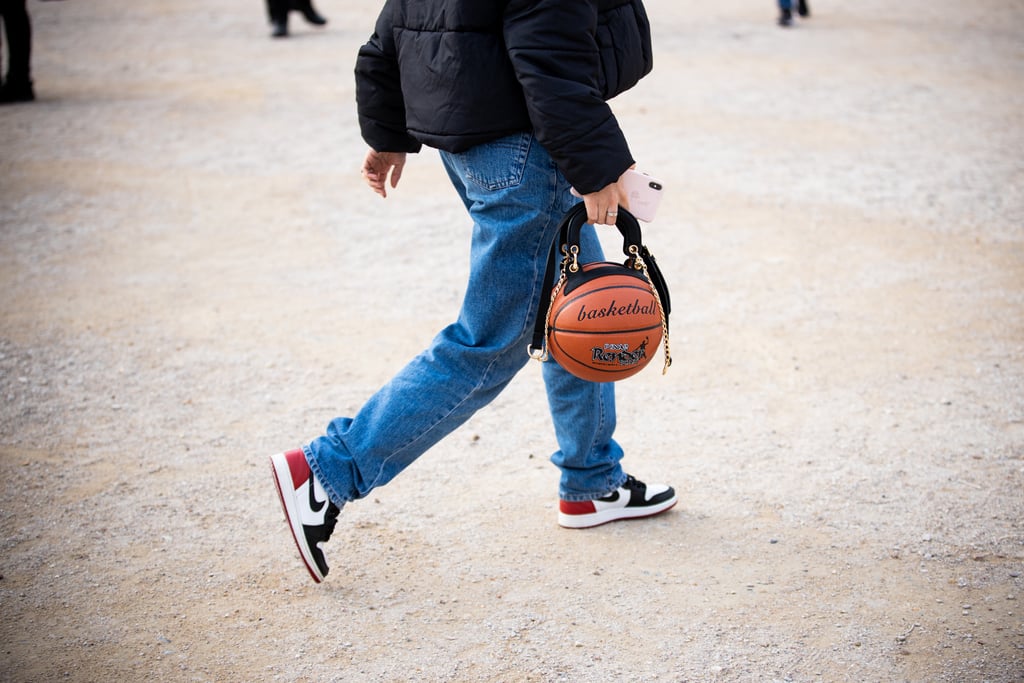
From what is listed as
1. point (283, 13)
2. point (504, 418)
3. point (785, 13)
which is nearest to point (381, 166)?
point (504, 418)

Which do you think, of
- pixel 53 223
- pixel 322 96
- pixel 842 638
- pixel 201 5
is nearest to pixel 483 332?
pixel 842 638

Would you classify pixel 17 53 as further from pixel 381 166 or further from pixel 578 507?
pixel 578 507

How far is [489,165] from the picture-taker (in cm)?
247

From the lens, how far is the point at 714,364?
402 centimetres

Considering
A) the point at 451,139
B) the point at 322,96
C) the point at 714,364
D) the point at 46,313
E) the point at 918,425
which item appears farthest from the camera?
the point at 322,96

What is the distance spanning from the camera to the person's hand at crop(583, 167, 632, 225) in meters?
2.39

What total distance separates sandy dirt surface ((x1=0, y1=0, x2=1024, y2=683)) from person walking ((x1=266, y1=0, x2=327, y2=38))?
11.6 ft

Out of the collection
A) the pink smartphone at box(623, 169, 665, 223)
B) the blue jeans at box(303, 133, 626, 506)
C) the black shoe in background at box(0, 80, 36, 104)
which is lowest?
the black shoe in background at box(0, 80, 36, 104)

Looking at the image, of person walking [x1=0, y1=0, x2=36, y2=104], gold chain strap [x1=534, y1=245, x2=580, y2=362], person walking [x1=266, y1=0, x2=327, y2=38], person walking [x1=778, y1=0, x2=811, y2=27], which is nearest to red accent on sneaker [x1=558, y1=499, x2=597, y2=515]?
gold chain strap [x1=534, y1=245, x2=580, y2=362]

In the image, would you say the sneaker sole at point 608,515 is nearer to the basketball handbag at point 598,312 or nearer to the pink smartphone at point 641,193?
the basketball handbag at point 598,312

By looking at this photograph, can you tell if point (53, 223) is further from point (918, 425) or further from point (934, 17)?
point (934, 17)

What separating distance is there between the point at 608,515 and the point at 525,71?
1.45 meters

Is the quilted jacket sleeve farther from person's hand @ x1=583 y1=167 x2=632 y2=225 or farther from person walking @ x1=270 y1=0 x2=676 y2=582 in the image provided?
person's hand @ x1=583 y1=167 x2=632 y2=225

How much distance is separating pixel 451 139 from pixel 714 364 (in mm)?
1983
